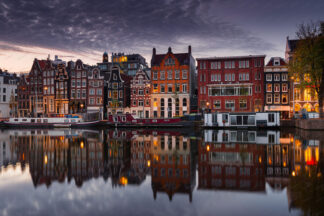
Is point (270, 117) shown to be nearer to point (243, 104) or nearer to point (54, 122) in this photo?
point (243, 104)

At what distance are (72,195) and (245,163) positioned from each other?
443 inches

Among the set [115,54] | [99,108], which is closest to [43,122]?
[99,108]

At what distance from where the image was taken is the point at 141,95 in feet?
243

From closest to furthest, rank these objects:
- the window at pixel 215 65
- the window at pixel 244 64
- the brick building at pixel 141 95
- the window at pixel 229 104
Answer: the window at pixel 244 64 < the window at pixel 229 104 < the window at pixel 215 65 < the brick building at pixel 141 95

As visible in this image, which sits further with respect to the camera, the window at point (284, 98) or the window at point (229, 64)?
the window at point (229, 64)

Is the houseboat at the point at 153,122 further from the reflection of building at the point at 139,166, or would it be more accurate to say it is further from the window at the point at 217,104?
the reflection of building at the point at 139,166

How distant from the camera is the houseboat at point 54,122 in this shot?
2414 inches

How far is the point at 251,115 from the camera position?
4969 centimetres

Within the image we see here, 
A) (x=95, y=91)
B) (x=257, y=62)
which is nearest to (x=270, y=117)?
(x=257, y=62)

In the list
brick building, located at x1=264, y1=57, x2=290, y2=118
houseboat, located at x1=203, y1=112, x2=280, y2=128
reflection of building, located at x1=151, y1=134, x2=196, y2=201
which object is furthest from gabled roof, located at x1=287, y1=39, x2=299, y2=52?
reflection of building, located at x1=151, y1=134, x2=196, y2=201

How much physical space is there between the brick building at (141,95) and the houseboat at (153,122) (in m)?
13.6

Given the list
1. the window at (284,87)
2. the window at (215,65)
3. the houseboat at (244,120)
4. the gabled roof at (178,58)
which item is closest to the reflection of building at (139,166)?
the houseboat at (244,120)

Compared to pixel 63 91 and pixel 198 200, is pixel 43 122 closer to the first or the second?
pixel 63 91

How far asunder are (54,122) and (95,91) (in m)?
18.2
